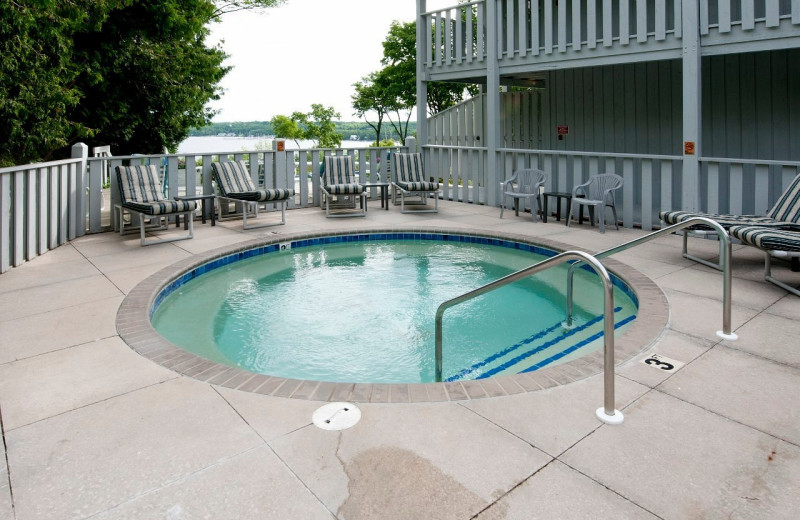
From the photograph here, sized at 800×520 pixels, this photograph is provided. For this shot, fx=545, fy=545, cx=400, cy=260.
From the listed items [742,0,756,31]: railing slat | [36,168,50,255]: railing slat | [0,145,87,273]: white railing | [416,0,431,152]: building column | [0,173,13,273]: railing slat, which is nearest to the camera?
[0,173,13,273]: railing slat

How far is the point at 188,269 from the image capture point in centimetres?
577

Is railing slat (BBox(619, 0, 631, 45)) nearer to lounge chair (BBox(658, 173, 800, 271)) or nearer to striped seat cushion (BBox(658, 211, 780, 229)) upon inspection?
striped seat cushion (BBox(658, 211, 780, 229))

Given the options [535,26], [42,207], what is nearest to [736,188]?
[535,26]

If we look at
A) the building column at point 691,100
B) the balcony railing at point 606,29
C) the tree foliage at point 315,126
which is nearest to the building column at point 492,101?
the balcony railing at point 606,29

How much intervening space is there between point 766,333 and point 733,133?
6141 millimetres

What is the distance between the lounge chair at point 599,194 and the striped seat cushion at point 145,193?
17.7 feet

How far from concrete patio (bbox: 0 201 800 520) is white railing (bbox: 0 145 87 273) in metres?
2.60

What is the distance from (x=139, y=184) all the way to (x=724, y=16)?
774 cm

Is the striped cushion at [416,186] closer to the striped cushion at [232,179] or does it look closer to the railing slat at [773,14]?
the striped cushion at [232,179]

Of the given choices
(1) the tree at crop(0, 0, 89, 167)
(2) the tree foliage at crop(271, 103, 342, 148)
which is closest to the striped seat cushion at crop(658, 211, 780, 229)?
(1) the tree at crop(0, 0, 89, 167)

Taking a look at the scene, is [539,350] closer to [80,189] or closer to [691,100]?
[691,100]

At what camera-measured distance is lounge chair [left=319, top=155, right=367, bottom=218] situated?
29.5 ft

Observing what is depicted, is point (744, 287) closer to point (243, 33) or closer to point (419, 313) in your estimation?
point (419, 313)

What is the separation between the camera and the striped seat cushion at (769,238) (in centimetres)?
431
